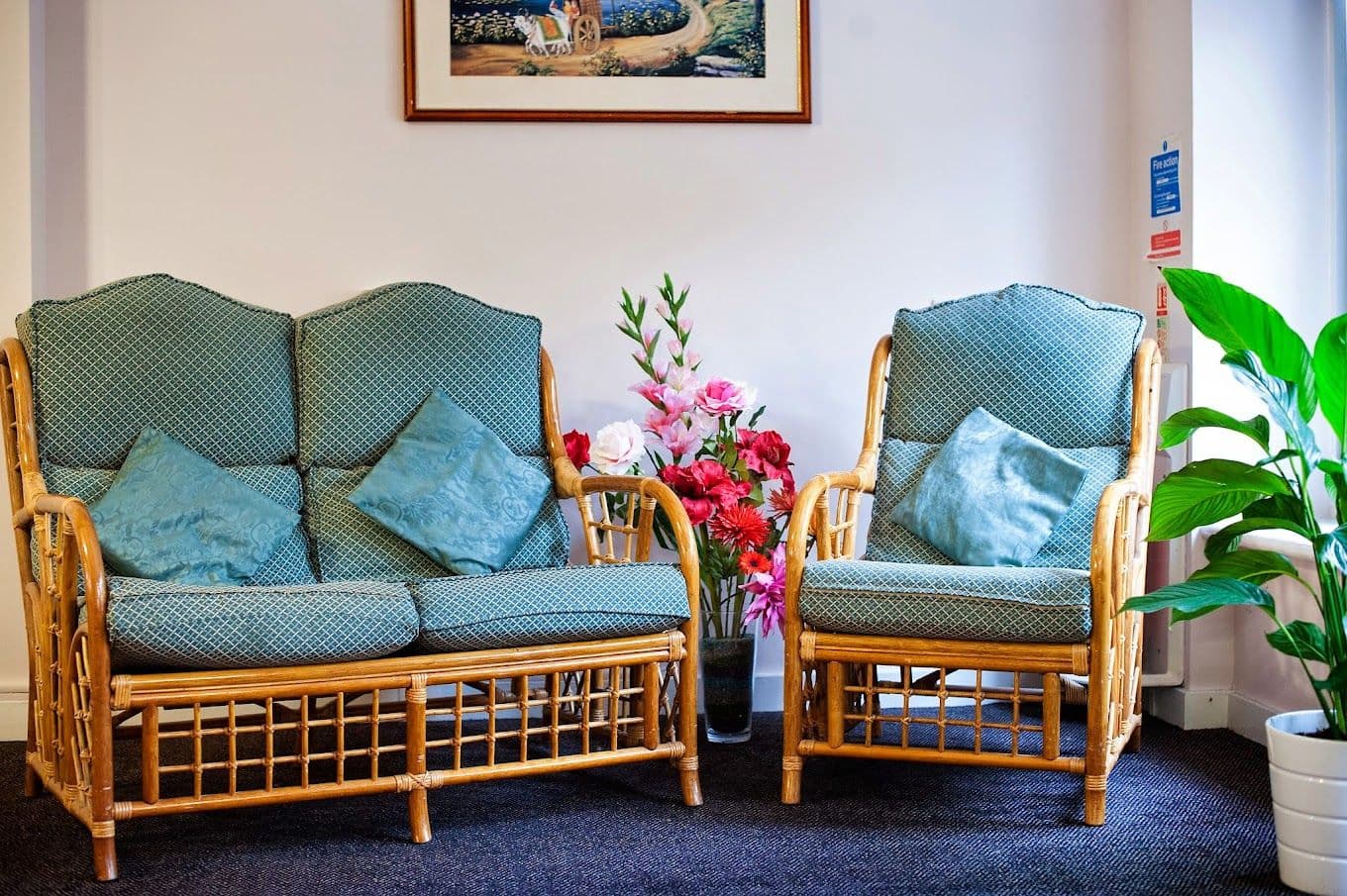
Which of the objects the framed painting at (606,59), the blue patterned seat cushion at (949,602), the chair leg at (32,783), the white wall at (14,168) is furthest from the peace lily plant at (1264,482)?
the white wall at (14,168)

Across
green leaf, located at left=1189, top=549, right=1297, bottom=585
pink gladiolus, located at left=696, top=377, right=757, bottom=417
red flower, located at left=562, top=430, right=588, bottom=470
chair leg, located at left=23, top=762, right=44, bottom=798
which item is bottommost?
chair leg, located at left=23, top=762, right=44, bottom=798

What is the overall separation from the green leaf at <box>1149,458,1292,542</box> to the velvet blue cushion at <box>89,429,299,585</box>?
1781 mm

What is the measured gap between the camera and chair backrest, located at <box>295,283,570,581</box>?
9.95 ft

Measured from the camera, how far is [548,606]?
8.35 ft

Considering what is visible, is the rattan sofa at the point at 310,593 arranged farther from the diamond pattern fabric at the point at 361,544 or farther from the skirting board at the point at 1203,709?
the skirting board at the point at 1203,709

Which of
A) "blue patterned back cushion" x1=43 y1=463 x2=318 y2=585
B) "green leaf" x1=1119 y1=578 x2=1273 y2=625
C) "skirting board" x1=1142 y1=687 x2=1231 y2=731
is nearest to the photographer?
"green leaf" x1=1119 y1=578 x2=1273 y2=625

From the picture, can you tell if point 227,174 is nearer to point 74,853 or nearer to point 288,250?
point 288,250

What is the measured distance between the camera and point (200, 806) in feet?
7.70

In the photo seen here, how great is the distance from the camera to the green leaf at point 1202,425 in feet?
7.27

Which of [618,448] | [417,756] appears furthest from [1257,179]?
[417,756]

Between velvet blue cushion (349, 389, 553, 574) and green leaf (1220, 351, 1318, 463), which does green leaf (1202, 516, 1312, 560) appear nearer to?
green leaf (1220, 351, 1318, 463)

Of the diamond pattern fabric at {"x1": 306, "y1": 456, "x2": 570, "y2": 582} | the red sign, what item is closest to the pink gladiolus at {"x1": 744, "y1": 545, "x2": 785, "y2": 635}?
the diamond pattern fabric at {"x1": 306, "y1": 456, "x2": 570, "y2": 582}

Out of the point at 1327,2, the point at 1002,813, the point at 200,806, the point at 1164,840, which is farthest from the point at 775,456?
the point at 1327,2

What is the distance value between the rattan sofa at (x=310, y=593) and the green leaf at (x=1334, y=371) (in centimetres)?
119
